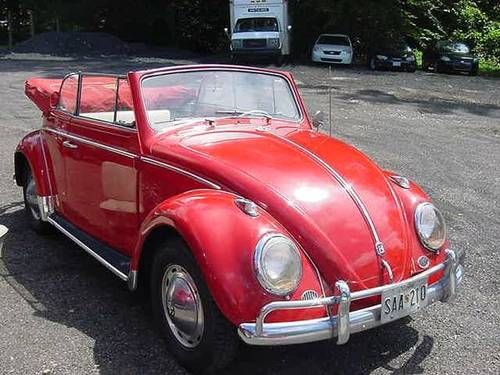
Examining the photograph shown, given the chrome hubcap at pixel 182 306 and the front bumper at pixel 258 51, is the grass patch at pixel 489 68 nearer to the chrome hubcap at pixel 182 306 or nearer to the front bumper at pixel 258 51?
the front bumper at pixel 258 51

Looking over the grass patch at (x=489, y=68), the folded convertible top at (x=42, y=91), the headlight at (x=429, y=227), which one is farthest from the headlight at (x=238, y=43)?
the headlight at (x=429, y=227)

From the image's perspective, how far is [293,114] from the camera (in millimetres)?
4816

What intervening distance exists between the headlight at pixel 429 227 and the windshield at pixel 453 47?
81.1ft

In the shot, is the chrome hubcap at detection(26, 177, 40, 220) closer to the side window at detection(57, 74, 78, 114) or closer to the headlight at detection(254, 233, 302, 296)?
the side window at detection(57, 74, 78, 114)

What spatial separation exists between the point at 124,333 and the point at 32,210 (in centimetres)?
239

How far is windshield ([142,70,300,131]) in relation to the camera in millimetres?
4250

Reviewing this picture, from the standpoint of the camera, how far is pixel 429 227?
3605 mm

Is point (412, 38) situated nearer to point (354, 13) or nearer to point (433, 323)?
point (354, 13)

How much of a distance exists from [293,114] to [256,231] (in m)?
1.89

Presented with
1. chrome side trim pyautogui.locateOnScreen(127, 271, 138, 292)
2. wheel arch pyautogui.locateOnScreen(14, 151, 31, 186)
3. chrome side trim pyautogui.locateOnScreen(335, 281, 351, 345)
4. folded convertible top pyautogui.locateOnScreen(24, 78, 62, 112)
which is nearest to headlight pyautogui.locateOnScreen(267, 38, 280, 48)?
folded convertible top pyautogui.locateOnScreen(24, 78, 62, 112)

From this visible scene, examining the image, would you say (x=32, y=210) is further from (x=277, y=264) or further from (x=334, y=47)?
(x=334, y=47)

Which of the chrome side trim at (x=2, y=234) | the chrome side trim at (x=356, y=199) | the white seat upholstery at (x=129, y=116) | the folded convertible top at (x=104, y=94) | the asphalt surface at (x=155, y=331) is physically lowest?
the asphalt surface at (x=155, y=331)

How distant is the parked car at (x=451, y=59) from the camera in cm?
2564

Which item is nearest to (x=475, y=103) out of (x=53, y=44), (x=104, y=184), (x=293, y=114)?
(x=293, y=114)
